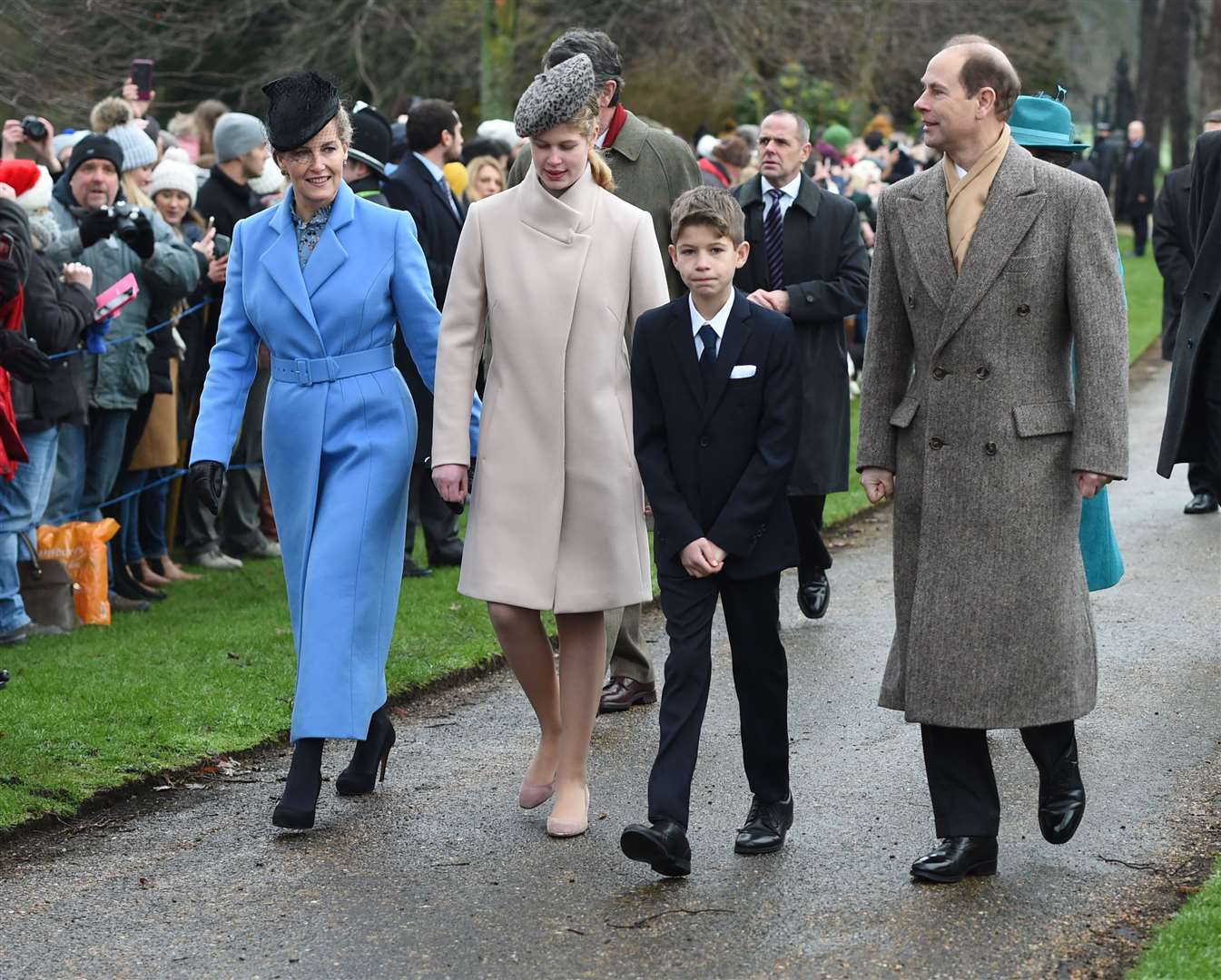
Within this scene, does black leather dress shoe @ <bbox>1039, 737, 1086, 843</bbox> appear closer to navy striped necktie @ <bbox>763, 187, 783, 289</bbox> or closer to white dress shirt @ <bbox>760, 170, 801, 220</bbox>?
navy striped necktie @ <bbox>763, 187, 783, 289</bbox>

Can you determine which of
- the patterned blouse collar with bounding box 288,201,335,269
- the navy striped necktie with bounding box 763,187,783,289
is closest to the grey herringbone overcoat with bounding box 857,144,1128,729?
the patterned blouse collar with bounding box 288,201,335,269

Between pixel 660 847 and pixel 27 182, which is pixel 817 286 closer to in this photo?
pixel 27 182

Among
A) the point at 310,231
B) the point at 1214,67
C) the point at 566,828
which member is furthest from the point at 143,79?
the point at 1214,67

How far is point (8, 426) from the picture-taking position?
7.74 meters

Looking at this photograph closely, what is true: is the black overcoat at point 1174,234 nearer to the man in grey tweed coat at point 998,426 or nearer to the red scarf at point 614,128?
the red scarf at point 614,128

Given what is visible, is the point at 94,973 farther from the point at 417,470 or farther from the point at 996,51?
the point at 417,470

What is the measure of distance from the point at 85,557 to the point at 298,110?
3652 millimetres

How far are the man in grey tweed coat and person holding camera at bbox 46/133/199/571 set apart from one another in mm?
4912

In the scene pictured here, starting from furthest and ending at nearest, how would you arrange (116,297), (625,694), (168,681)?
(116,297)
(168,681)
(625,694)

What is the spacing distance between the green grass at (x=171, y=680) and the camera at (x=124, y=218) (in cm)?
180

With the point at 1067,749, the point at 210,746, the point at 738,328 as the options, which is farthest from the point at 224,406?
the point at 1067,749

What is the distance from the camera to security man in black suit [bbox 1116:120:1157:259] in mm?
33781

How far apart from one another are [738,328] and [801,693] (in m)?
2.38

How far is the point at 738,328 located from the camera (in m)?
5.23
